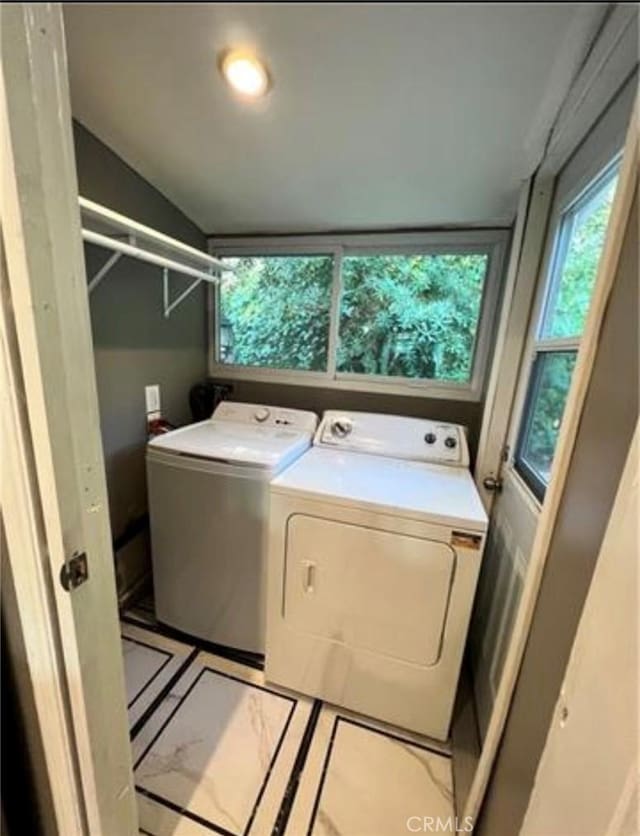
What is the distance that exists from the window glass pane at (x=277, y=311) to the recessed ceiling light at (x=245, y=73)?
1018 millimetres

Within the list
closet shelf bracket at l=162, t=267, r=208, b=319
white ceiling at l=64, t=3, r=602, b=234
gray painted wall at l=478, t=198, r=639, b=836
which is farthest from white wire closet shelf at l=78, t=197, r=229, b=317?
gray painted wall at l=478, t=198, r=639, b=836

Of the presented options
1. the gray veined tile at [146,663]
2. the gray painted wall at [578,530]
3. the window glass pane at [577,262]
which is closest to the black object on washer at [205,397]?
the gray veined tile at [146,663]

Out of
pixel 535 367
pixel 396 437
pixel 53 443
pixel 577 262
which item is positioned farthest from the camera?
pixel 396 437

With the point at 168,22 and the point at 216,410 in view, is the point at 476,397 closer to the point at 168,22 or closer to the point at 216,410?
the point at 216,410

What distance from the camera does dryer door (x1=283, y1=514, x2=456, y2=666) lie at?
4.40ft

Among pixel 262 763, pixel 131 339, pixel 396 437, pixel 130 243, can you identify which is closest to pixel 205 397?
pixel 131 339

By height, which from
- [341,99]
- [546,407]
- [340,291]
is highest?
[341,99]

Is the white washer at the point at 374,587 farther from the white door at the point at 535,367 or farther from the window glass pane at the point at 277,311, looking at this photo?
the window glass pane at the point at 277,311

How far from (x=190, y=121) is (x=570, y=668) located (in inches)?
73.1

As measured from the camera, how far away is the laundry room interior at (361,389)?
0.90 m

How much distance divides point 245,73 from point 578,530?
4.85 ft

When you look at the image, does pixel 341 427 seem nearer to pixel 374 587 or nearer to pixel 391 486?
pixel 391 486

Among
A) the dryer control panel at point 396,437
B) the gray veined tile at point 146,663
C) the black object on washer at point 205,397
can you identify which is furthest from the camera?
the black object on washer at point 205,397

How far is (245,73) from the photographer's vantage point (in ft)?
3.79
